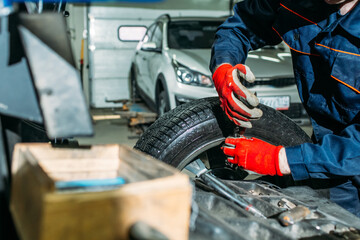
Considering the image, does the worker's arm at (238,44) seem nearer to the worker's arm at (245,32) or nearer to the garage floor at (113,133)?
the worker's arm at (245,32)

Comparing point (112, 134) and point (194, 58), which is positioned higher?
point (194, 58)

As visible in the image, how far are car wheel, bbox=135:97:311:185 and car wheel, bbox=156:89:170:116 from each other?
2544 millimetres

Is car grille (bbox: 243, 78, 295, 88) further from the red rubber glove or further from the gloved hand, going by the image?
the red rubber glove

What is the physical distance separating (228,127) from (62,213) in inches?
44.3

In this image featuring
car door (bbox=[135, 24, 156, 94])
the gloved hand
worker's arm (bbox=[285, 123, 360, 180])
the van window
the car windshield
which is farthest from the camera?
the van window

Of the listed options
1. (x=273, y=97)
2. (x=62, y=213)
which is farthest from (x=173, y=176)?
(x=273, y=97)

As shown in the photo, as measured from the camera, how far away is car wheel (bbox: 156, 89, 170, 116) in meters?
4.30

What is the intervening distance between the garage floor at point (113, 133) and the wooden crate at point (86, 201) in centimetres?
335

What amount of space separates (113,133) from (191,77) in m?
1.53

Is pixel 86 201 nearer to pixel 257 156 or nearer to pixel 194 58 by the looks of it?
pixel 257 156

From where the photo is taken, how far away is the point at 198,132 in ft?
5.30

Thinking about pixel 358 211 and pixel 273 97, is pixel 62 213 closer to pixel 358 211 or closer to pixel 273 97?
pixel 358 211

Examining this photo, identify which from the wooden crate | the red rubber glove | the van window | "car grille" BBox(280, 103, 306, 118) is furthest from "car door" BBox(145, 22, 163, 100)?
the wooden crate

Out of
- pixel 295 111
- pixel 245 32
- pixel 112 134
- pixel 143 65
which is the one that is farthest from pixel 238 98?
pixel 143 65
